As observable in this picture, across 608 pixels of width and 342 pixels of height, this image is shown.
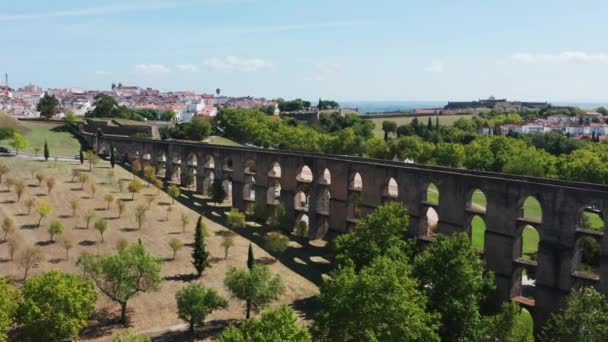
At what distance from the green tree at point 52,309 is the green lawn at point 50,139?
197 ft

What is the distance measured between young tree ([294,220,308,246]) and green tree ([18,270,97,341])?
25.2 m

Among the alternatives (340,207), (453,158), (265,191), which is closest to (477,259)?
(340,207)

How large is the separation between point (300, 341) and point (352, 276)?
7237 mm

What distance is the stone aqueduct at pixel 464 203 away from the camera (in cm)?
3834

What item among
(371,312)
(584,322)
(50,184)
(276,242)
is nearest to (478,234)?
(276,242)

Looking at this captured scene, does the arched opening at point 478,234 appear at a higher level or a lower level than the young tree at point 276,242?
lower

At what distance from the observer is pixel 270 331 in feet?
81.9

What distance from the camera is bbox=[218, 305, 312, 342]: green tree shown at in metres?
24.4

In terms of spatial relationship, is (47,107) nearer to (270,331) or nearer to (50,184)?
(50,184)

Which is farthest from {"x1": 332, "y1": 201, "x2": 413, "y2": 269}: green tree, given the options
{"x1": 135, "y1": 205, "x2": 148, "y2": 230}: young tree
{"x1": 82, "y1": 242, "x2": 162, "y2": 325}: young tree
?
{"x1": 135, "y1": 205, "x2": 148, "y2": 230}: young tree

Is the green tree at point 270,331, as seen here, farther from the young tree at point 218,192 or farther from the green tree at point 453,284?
the young tree at point 218,192

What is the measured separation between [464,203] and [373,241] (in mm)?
9332

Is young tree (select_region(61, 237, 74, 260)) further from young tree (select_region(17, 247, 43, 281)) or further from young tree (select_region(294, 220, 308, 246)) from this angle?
young tree (select_region(294, 220, 308, 246))

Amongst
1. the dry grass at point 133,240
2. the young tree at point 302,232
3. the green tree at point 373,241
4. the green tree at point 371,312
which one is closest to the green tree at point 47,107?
the dry grass at point 133,240
